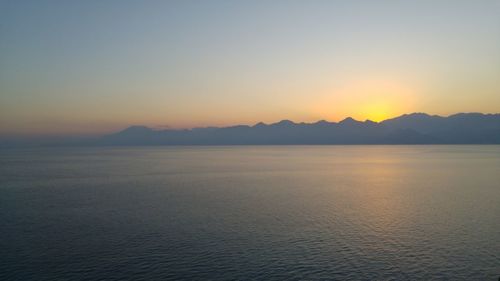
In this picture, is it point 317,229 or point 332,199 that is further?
point 332,199

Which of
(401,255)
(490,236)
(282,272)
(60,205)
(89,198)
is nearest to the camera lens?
(282,272)

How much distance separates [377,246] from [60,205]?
5099cm

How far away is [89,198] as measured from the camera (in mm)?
69688

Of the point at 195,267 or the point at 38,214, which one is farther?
the point at 38,214

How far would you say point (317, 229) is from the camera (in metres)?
45.9

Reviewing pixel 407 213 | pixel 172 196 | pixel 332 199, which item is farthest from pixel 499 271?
pixel 172 196

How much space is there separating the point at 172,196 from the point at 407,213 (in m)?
42.9

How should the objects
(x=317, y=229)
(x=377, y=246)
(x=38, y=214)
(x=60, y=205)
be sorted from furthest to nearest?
(x=60, y=205), (x=38, y=214), (x=317, y=229), (x=377, y=246)

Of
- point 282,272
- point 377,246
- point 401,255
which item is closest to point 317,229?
point 377,246

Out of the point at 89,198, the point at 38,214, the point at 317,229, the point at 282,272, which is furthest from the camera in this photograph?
the point at 89,198

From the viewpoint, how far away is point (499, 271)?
31812 millimetres

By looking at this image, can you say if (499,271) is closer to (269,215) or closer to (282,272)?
(282,272)

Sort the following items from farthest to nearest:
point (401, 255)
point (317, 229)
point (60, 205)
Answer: point (60, 205) < point (317, 229) < point (401, 255)

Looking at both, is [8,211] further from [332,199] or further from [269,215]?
[332,199]
